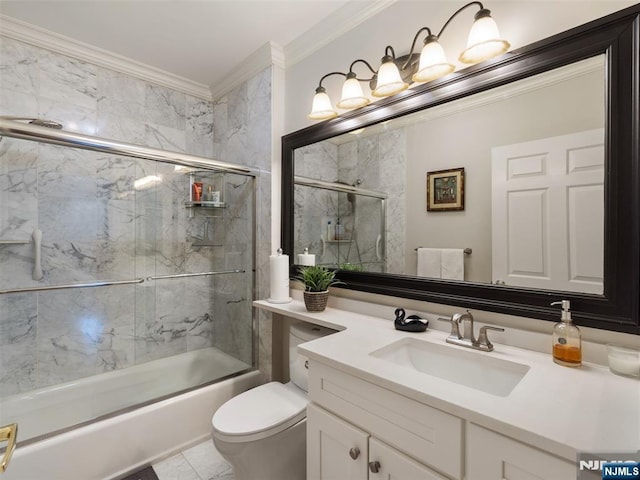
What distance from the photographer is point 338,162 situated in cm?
181

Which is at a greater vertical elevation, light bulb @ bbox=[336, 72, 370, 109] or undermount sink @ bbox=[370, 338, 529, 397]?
light bulb @ bbox=[336, 72, 370, 109]

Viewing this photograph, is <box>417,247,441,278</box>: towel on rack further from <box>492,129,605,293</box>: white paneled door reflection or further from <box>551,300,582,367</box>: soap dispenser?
<box>551,300,582,367</box>: soap dispenser

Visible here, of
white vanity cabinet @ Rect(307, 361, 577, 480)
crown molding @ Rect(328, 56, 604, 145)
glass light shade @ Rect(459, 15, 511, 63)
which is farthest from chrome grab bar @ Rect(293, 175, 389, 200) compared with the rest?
white vanity cabinet @ Rect(307, 361, 577, 480)

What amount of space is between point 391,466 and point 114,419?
146cm

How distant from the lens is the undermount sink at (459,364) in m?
1.01

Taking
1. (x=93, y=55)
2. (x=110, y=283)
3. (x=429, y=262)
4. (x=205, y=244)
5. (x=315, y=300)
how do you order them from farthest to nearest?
(x=205, y=244), (x=93, y=55), (x=110, y=283), (x=315, y=300), (x=429, y=262)

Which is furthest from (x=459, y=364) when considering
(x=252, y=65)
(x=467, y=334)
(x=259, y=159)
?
(x=252, y=65)

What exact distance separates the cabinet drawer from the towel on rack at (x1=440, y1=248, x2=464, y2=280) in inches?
24.7

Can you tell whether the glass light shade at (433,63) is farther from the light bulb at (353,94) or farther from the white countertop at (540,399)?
the white countertop at (540,399)

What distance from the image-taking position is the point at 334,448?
3.39 feet

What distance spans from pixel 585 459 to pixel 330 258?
1.39 m

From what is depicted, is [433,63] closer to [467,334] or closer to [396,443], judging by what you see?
[467,334]

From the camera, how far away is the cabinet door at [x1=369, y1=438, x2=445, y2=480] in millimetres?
812

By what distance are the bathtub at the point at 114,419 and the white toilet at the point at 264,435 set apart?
53 cm
